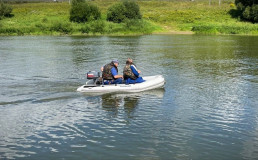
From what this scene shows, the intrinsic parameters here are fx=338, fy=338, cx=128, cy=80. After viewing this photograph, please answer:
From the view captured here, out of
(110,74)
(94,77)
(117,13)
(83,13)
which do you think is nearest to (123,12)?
(117,13)

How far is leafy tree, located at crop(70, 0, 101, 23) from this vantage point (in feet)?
263

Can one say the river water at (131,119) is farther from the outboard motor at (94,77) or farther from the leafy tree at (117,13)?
the leafy tree at (117,13)

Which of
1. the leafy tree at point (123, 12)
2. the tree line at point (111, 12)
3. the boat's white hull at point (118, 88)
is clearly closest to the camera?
the boat's white hull at point (118, 88)

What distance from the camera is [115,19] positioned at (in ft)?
261

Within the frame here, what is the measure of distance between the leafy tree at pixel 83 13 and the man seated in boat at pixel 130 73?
64967 millimetres

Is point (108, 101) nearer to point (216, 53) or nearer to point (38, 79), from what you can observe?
point (38, 79)

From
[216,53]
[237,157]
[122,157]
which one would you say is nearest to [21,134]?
[122,157]

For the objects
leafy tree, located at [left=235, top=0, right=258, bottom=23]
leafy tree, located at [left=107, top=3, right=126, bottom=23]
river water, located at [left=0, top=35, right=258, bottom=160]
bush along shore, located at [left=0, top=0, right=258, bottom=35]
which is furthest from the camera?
leafy tree, located at [left=107, top=3, right=126, bottom=23]

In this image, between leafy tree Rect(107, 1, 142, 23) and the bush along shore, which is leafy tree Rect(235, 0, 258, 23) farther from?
leafy tree Rect(107, 1, 142, 23)

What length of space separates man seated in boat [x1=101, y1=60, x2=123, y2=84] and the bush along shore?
55.3m

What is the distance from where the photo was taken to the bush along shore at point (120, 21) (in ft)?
235

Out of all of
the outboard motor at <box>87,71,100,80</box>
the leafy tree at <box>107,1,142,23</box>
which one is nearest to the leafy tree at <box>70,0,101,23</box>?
the leafy tree at <box>107,1,142,23</box>

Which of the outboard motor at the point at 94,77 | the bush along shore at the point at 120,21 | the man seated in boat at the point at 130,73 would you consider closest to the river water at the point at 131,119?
the man seated in boat at the point at 130,73

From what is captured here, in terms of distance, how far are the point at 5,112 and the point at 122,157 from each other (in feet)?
21.0
